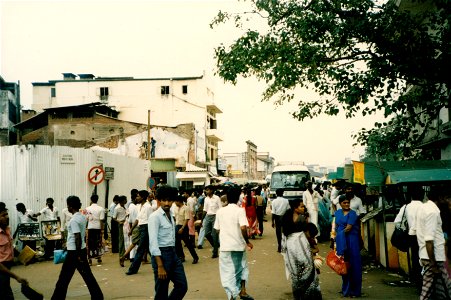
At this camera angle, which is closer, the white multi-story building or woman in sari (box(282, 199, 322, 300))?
woman in sari (box(282, 199, 322, 300))

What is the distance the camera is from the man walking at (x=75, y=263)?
24.8 ft

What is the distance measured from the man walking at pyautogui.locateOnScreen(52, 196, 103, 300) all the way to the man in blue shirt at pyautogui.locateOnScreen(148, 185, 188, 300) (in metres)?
1.75

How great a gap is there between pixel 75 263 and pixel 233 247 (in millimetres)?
2497

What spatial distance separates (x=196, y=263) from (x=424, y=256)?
25.2ft

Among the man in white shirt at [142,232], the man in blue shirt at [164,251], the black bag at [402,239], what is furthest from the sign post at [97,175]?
the black bag at [402,239]

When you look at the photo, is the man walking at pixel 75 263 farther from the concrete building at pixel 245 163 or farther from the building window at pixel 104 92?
the concrete building at pixel 245 163

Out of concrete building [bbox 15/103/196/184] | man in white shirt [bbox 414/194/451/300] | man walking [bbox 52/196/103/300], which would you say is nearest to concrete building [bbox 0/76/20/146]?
concrete building [bbox 15/103/196/184]

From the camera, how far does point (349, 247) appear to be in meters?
8.59

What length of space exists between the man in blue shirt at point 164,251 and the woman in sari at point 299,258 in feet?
5.66

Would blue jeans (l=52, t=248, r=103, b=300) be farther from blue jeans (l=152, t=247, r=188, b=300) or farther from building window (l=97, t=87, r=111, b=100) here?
building window (l=97, t=87, r=111, b=100)

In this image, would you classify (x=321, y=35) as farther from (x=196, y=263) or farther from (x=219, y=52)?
(x=196, y=263)

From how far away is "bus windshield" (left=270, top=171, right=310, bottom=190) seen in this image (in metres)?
25.9

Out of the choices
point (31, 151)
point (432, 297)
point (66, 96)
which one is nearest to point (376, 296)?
point (432, 297)

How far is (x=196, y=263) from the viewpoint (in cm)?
1300
